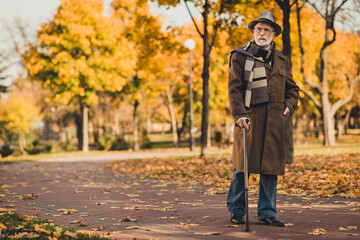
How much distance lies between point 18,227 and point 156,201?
288cm

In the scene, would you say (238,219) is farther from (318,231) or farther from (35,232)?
(35,232)

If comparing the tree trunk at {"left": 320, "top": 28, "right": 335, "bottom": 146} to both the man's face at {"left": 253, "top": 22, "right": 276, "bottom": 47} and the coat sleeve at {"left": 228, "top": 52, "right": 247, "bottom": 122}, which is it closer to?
the man's face at {"left": 253, "top": 22, "right": 276, "bottom": 47}

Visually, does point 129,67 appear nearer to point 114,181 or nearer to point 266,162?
point 114,181

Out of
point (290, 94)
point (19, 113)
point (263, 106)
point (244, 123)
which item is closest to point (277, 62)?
point (290, 94)

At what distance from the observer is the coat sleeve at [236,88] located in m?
4.73

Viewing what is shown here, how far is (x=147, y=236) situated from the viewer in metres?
4.47

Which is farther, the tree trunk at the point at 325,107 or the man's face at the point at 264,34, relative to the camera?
the tree trunk at the point at 325,107

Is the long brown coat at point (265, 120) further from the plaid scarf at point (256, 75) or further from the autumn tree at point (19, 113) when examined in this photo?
the autumn tree at point (19, 113)

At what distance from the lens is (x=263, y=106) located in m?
4.82

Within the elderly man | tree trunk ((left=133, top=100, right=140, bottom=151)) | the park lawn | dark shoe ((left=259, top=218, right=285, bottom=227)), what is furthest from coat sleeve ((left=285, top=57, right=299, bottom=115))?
tree trunk ((left=133, top=100, right=140, bottom=151))

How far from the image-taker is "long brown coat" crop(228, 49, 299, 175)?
4.75 m

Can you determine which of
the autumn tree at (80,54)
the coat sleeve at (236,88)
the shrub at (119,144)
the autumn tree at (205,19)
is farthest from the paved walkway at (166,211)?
the shrub at (119,144)

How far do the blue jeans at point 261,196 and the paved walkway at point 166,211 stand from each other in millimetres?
175

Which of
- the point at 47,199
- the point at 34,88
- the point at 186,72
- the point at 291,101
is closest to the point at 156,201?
the point at 47,199
